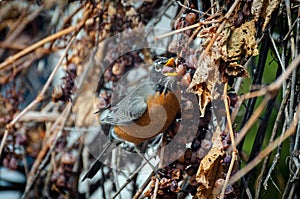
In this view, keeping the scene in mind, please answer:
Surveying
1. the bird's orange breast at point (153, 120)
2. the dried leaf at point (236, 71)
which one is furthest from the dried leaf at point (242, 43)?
the bird's orange breast at point (153, 120)

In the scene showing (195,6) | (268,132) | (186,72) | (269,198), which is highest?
(195,6)

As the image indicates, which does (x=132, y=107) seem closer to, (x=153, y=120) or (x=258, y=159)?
(x=153, y=120)

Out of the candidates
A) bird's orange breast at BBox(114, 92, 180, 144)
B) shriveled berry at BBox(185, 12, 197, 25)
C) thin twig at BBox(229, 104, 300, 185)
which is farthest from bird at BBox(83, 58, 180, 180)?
thin twig at BBox(229, 104, 300, 185)

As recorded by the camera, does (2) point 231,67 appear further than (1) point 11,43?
No

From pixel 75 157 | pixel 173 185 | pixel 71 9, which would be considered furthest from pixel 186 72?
pixel 71 9

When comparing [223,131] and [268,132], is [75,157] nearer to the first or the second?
[268,132]

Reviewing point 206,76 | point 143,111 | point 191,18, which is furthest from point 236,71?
point 143,111

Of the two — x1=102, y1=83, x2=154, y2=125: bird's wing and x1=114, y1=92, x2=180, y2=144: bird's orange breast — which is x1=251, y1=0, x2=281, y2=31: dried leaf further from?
x1=102, y1=83, x2=154, y2=125: bird's wing

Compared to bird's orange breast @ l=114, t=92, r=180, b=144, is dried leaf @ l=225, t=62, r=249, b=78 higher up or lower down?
higher up
